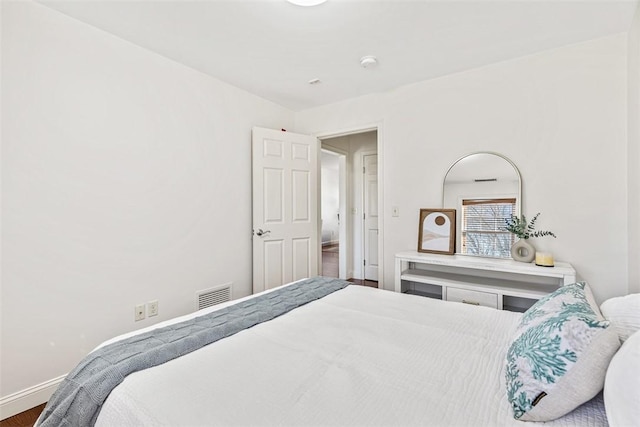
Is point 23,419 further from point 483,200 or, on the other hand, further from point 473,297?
point 483,200

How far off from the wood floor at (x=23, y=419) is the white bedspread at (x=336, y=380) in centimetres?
139

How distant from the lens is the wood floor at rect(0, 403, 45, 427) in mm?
1697

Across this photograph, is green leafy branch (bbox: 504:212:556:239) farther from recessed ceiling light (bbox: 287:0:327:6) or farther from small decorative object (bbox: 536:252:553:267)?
recessed ceiling light (bbox: 287:0:327:6)

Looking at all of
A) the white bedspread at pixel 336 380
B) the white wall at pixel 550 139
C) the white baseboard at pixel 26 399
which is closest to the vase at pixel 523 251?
the white wall at pixel 550 139

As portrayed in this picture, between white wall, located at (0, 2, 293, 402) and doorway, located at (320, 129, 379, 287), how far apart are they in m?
2.26

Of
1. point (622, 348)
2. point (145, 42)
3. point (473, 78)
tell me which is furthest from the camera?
point (473, 78)

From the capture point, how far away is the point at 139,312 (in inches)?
91.7

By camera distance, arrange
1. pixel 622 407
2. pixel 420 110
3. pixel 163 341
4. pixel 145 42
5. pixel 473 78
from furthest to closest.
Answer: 1. pixel 420 110
2. pixel 473 78
3. pixel 145 42
4. pixel 163 341
5. pixel 622 407

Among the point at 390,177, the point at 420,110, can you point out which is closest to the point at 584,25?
the point at 420,110

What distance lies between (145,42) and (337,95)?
184cm

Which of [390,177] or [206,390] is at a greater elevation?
[390,177]

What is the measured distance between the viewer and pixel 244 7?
1.87 meters

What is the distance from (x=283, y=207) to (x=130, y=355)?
236 centimetres

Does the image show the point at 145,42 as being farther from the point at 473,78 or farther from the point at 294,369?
the point at 473,78
